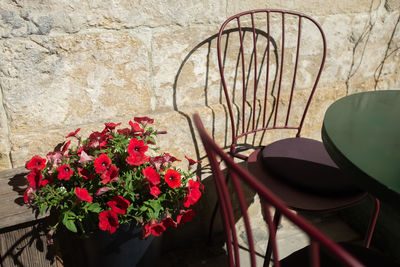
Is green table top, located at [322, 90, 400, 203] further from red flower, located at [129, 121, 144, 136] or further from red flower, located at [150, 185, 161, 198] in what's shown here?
red flower, located at [129, 121, 144, 136]

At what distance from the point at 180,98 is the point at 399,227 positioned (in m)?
1.37

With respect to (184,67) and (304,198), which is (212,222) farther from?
(184,67)

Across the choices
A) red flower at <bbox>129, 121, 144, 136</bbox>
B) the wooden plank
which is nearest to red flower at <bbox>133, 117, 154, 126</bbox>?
red flower at <bbox>129, 121, 144, 136</bbox>

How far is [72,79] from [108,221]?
0.65 meters

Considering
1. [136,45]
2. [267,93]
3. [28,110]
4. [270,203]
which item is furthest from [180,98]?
[270,203]

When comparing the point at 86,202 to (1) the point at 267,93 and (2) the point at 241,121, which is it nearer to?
(2) the point at 241,121

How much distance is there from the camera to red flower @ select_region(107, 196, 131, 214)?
1.42 m

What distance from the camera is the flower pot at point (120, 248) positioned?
1541mm

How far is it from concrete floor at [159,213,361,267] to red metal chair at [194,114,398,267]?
1.03m

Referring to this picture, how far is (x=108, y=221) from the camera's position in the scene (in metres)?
1.43

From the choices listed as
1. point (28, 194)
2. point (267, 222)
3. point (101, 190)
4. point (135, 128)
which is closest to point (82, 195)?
point (101, 190)

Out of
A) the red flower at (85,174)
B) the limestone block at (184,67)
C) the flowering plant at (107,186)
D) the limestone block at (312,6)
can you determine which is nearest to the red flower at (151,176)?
the flowering plant at (107,186)

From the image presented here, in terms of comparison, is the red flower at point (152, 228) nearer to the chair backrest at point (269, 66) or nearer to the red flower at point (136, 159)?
the red flower at point (136, 159)

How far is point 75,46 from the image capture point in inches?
63.8
